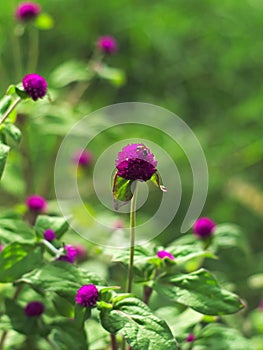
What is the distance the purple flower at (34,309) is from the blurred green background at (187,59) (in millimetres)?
Answer: 1316

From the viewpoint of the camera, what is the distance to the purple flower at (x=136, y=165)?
2.38 feet

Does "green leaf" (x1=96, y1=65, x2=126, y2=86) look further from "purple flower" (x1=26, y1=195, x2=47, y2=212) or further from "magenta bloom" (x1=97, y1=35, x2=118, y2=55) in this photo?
"purple flower" (x1=26, y1=195, x2=47, y2=212)

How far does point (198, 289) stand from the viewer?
857 millimetres

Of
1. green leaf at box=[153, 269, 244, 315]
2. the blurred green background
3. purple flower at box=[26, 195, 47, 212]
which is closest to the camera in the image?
green leaf at box=[153, 269, 244, 315]

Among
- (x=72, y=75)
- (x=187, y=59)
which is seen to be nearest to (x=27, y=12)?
(x=72, y=75)

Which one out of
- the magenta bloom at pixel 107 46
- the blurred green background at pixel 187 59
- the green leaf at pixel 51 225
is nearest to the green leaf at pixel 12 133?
the green leaf at pixel 51 225

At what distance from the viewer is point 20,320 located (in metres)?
0.92

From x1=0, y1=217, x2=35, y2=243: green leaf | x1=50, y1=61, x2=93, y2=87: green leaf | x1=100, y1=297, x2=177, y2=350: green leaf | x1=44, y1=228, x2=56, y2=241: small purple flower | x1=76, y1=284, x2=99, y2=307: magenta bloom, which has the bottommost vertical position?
x1=100, y1=297, x2=177, y2=350: green leaf

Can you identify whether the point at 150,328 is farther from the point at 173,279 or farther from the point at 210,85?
the point at 210,85

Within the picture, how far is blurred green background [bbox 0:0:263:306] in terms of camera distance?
90.7 inches

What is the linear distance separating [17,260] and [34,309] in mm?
96

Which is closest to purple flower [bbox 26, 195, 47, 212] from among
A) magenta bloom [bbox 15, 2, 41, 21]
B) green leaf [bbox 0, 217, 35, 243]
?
green leaf [bbox 0, 217, 35, 243]

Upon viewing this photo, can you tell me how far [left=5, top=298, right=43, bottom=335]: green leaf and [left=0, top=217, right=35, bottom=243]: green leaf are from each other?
0.32ft

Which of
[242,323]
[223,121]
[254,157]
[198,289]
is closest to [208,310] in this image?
[198,289]
